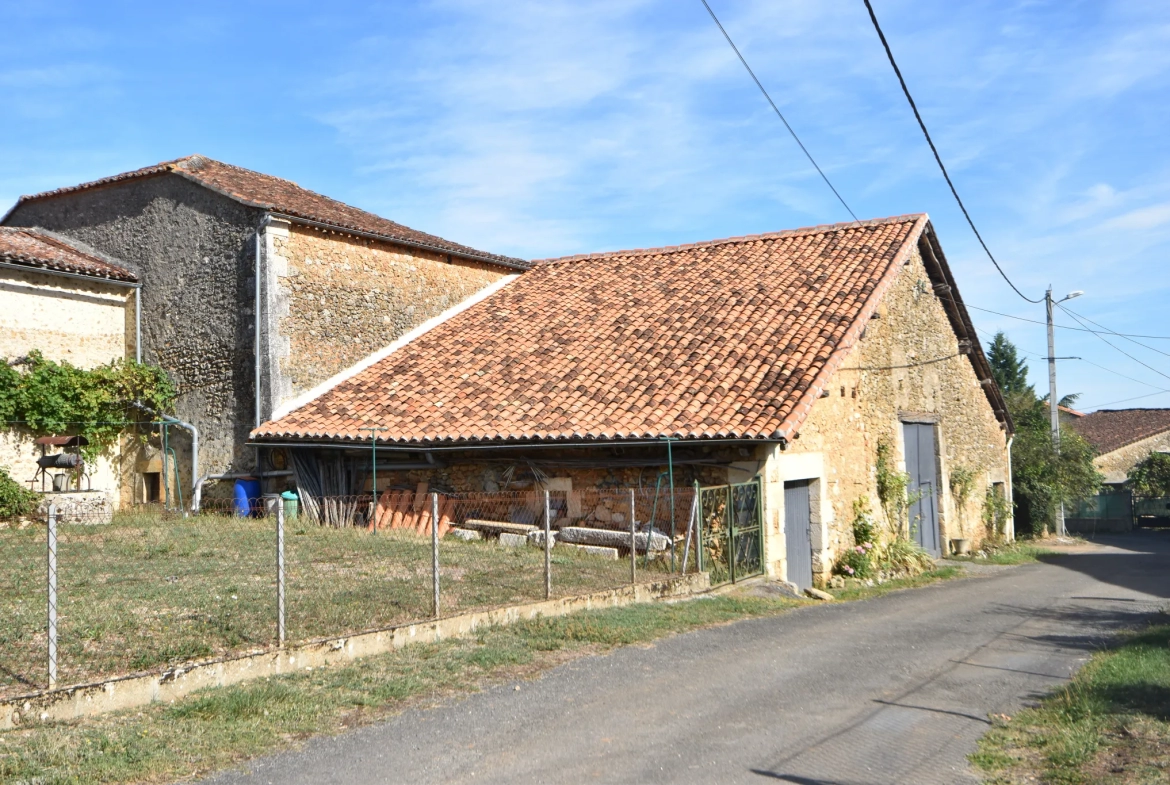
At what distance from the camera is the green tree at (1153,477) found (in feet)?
122

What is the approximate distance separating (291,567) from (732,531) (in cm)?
548

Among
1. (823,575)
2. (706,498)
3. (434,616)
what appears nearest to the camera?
(434,616)

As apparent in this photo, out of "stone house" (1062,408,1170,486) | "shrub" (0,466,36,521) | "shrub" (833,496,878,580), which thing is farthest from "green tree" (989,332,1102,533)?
"shrub" (0,466,36,521)

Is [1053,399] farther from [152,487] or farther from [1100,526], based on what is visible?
[152,487]

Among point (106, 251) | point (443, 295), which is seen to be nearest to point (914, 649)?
point (443, 295)

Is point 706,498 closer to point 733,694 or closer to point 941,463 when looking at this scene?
point 733,694

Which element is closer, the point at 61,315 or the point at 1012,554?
the point at 61,315

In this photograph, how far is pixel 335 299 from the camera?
57.7 feet

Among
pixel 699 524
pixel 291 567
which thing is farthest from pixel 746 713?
pixel 291 567

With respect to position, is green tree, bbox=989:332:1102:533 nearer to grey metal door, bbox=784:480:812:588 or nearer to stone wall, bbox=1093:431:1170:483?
stone wall, bbox=1093:431:1170:483

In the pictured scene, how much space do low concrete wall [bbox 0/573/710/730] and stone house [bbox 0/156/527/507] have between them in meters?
8.08

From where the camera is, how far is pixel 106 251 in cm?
1830

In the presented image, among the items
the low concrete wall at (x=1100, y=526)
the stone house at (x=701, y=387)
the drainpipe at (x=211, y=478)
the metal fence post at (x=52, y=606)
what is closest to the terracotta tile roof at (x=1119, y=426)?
the low concrete wall at (x=1100, y=526)

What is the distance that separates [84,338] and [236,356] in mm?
2622
